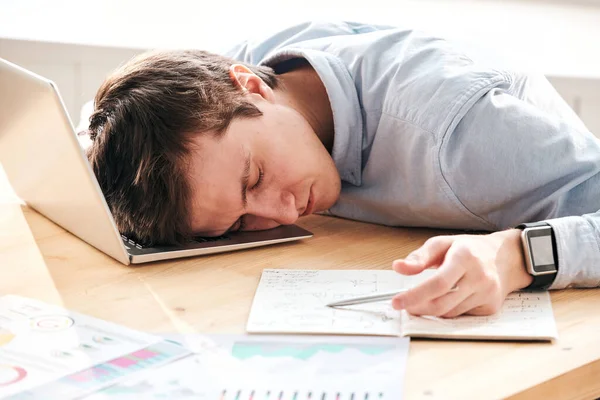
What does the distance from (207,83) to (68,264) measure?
30 cm

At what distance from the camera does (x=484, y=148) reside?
3.58 feet

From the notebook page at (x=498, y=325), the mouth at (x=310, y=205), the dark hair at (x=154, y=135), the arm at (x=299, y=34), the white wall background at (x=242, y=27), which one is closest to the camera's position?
the notebook page at (x=498, y=325)

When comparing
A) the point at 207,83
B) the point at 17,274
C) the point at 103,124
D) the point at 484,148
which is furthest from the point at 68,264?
the point at 484,148

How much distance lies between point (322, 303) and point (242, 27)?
4.40 feet

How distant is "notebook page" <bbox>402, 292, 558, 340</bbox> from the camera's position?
→ 825mm

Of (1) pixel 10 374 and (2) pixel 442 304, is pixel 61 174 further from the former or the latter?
(2) pixel 442 304

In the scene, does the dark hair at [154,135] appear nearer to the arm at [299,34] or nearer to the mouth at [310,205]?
the mouth at [310,205]

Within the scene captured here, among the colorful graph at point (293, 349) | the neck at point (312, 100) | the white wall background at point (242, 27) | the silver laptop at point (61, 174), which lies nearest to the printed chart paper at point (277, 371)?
the colorful graph at point (293, 349)

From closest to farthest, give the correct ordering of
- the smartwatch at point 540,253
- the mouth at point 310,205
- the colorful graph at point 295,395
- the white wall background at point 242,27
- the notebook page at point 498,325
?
the colorful graph at point 295,395 < the notebook page at point 498,325 < the smartwatch at point 540,253 < the mouth at point 310,205 < the white wall background at point 242,27

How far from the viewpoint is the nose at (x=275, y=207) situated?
3.66 feet

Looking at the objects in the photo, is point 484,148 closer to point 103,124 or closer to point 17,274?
point 103,124

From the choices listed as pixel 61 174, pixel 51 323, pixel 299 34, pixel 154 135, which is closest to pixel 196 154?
pixel 154 135

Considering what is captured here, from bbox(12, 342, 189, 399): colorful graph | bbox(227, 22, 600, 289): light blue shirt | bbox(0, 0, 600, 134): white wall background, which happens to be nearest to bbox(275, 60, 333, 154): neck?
bbox(227, 22, 600, 289): light blue shirt

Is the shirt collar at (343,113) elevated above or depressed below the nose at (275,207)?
above
